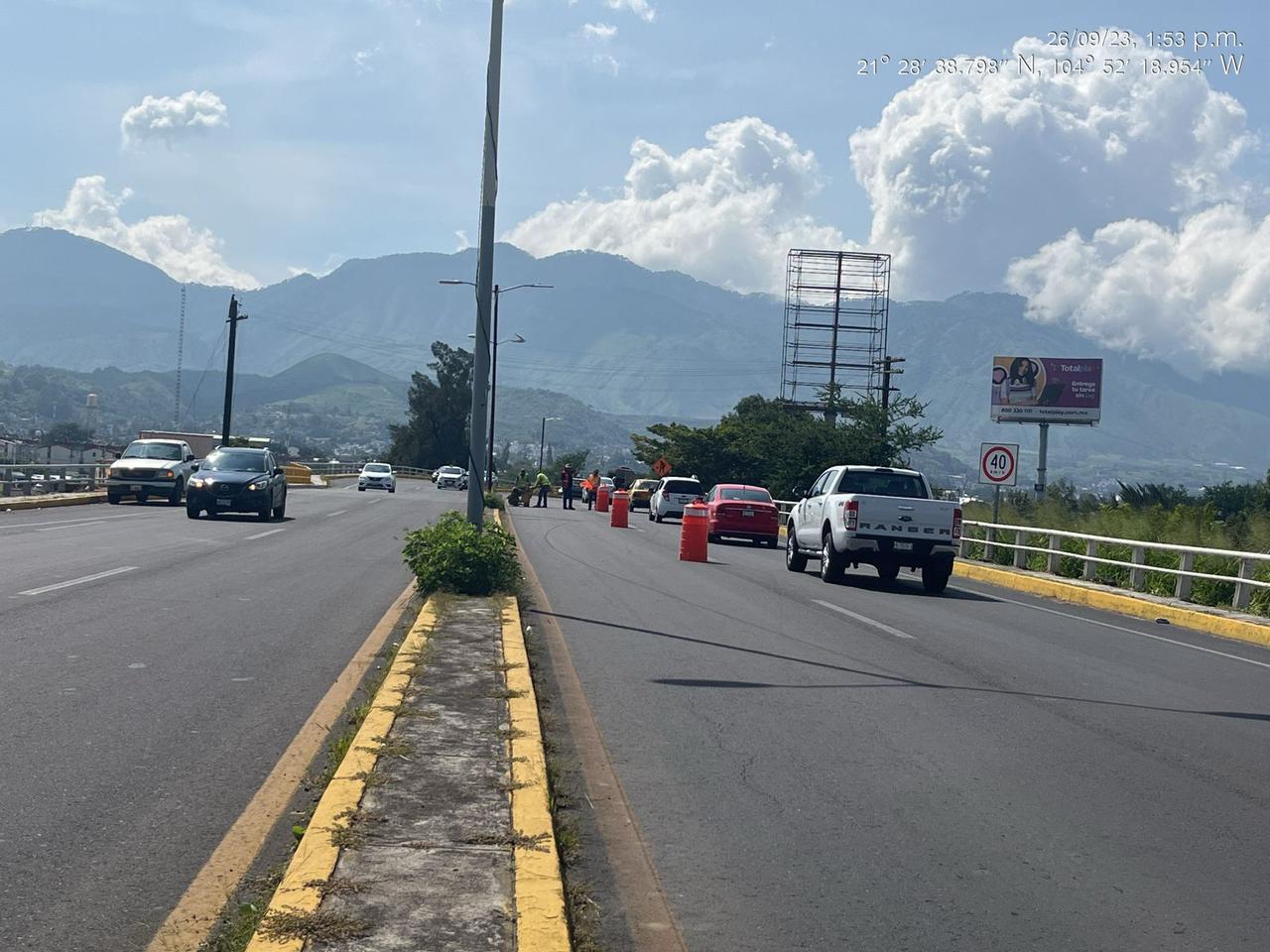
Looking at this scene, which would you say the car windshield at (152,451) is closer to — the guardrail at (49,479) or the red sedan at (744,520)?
the guardrail at (49,479)

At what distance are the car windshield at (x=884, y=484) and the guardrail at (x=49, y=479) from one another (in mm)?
21346

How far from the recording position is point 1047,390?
85188 mm

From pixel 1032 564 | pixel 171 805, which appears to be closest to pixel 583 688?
pixel 171 805

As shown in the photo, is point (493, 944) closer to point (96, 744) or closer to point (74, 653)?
point (96, 744)

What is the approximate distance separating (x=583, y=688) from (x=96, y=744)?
3.43 m

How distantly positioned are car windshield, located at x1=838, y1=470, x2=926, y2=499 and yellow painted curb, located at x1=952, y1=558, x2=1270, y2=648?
8.95 feet

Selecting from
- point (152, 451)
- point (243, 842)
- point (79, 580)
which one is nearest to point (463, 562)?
point (79, 580)

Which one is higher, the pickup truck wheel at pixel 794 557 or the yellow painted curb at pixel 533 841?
the pickup truck wheel at pixel 794 557

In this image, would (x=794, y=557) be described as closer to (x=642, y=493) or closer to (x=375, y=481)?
(x=642, y=493)

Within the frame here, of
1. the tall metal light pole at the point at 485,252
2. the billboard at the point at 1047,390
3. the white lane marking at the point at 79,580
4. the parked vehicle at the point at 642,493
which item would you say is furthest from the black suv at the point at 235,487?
the billboard at the point at 1047,390

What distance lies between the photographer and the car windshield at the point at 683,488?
45.7 m

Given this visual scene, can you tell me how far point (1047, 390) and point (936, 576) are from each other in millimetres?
67851

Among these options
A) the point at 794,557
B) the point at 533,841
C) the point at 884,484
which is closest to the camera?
the point at 533,841

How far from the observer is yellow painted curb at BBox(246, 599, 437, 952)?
4.44 m
